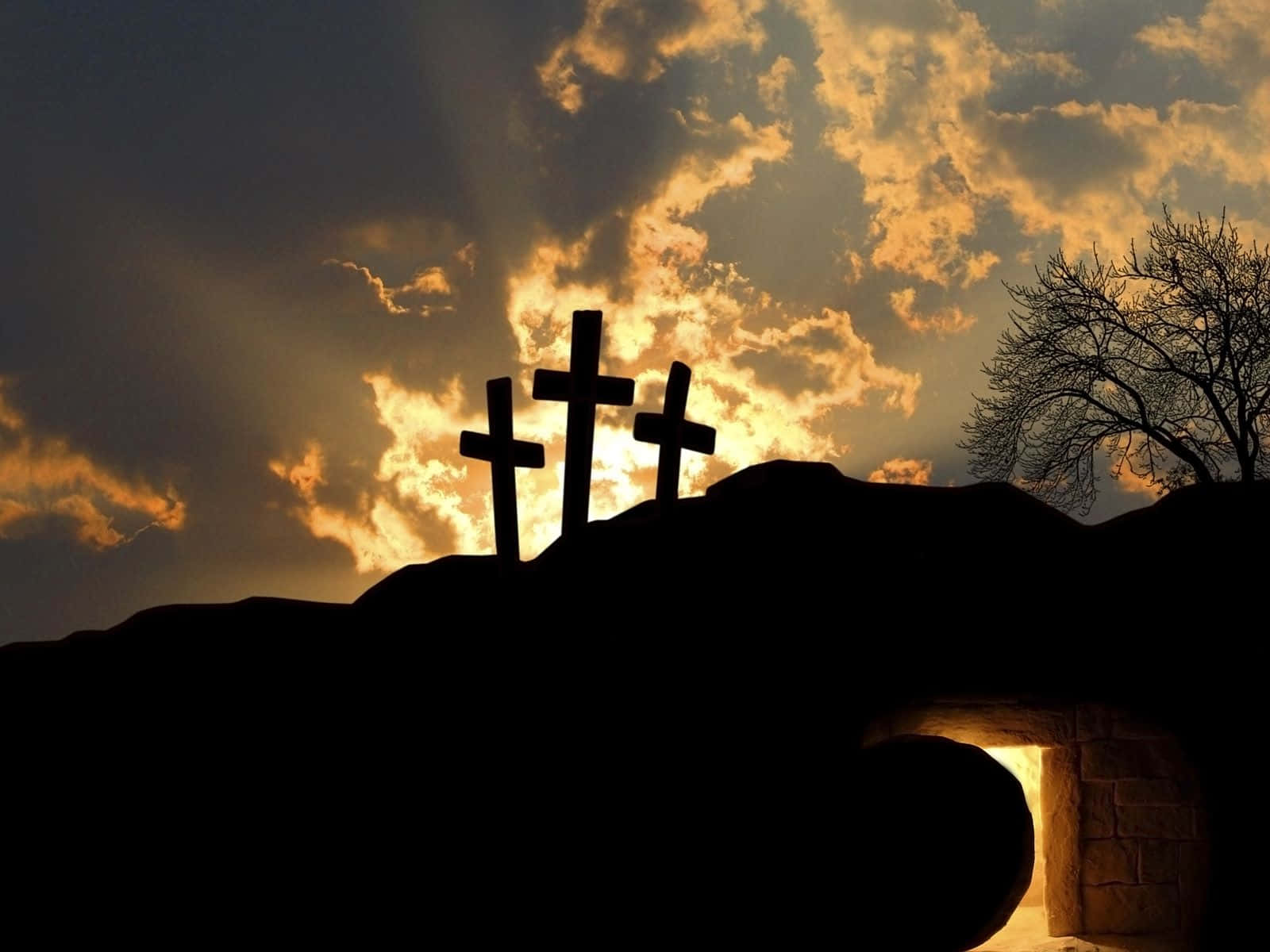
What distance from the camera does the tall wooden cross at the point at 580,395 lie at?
273 inches

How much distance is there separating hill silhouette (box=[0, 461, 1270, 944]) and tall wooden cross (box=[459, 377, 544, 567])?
24cm

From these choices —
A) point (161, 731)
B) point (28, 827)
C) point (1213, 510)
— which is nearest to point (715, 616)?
point (1213, 510)

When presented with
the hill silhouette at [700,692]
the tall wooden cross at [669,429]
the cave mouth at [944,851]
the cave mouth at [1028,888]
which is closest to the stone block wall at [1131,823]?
the cave mouth at [1028,888]

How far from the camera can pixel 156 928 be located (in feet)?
23.6

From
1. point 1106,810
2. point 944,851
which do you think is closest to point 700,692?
point 944,851

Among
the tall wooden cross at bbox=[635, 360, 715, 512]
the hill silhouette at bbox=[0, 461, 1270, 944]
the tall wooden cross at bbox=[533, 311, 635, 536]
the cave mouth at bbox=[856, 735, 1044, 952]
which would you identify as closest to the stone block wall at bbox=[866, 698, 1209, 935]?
the hill silhouette at bbox=[0, 461, 1270, 944]

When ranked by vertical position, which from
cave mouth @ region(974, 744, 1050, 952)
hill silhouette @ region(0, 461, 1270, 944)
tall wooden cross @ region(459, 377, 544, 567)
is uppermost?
tall wooden cross @ region(459, 377, 544, 567)

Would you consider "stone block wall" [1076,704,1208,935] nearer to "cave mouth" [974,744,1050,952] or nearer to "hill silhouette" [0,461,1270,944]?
"cave mouth" [974,744,1050,952]

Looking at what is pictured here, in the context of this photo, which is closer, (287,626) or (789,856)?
(789,856)

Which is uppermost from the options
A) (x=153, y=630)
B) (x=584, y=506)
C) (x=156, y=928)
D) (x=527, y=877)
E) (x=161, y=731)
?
(x=584, y=506)

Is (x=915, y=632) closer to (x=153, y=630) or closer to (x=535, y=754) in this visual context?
(x=535, y=754)

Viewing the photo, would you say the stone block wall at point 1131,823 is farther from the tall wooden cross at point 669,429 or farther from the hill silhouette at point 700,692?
the tall wooden cross at point 669,429

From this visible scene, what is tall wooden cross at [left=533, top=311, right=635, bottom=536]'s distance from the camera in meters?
6.93

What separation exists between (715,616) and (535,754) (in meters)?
1.38
